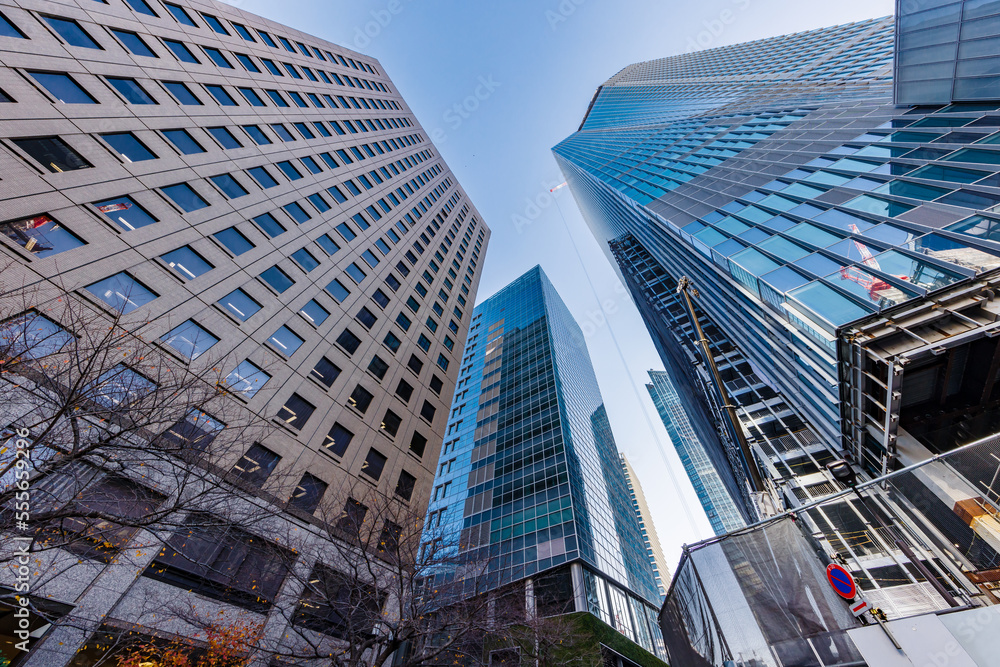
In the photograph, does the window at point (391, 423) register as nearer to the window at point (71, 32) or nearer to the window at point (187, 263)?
the window at point (187, 263)

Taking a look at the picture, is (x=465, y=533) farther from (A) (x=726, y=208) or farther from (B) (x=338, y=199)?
(A) (x=726, y=208)

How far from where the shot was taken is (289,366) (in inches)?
734

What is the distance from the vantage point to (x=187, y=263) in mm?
16781

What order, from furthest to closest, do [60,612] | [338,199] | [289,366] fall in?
[338,199], [289,366], [60,612]

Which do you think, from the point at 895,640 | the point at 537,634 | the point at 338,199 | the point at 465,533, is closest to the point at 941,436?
the point at 895,640

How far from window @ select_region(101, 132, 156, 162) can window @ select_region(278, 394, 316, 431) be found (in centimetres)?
1257

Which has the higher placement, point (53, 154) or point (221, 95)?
point (221, 95)

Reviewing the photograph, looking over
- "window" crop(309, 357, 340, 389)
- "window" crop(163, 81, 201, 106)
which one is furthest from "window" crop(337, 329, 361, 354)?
"window" crop(163, 81, 201, 106)

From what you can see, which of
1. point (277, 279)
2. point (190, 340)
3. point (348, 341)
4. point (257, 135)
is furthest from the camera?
point (257, 135)

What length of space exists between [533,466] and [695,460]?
127m

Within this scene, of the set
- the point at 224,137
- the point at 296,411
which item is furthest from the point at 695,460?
the point at 224,137

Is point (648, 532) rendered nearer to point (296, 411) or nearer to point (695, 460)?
point (695, 460)

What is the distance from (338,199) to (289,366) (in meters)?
15.0

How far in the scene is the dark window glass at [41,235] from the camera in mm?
12281
